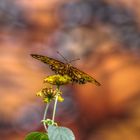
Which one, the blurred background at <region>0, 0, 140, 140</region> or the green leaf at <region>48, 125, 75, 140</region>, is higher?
the blurred background at <region>0, 0, 140, 140</region>

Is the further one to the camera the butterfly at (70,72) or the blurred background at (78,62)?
the blurred background at (78,62)

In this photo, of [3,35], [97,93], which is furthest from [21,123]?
[3,35]

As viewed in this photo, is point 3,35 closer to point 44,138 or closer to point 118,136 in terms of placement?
point 118,136

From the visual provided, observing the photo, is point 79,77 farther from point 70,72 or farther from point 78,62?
point 78,62

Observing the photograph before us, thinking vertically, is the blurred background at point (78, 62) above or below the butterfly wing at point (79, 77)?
above

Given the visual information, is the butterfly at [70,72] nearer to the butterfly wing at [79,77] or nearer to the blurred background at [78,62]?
the butterfly wing at [79,77]

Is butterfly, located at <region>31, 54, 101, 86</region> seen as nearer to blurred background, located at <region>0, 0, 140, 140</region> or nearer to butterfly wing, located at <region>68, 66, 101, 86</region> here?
butterfly wing, located at <region>68, 66, 101, 86</region>

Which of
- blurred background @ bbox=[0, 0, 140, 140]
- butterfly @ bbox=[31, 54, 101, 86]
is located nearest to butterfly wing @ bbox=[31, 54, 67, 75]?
butterfly @ bbox=[31, 54, 101, 86]

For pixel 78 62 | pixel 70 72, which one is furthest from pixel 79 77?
pixel 78 62

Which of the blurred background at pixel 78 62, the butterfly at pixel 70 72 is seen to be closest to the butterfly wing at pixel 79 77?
the butterfly at pixel 70 72
